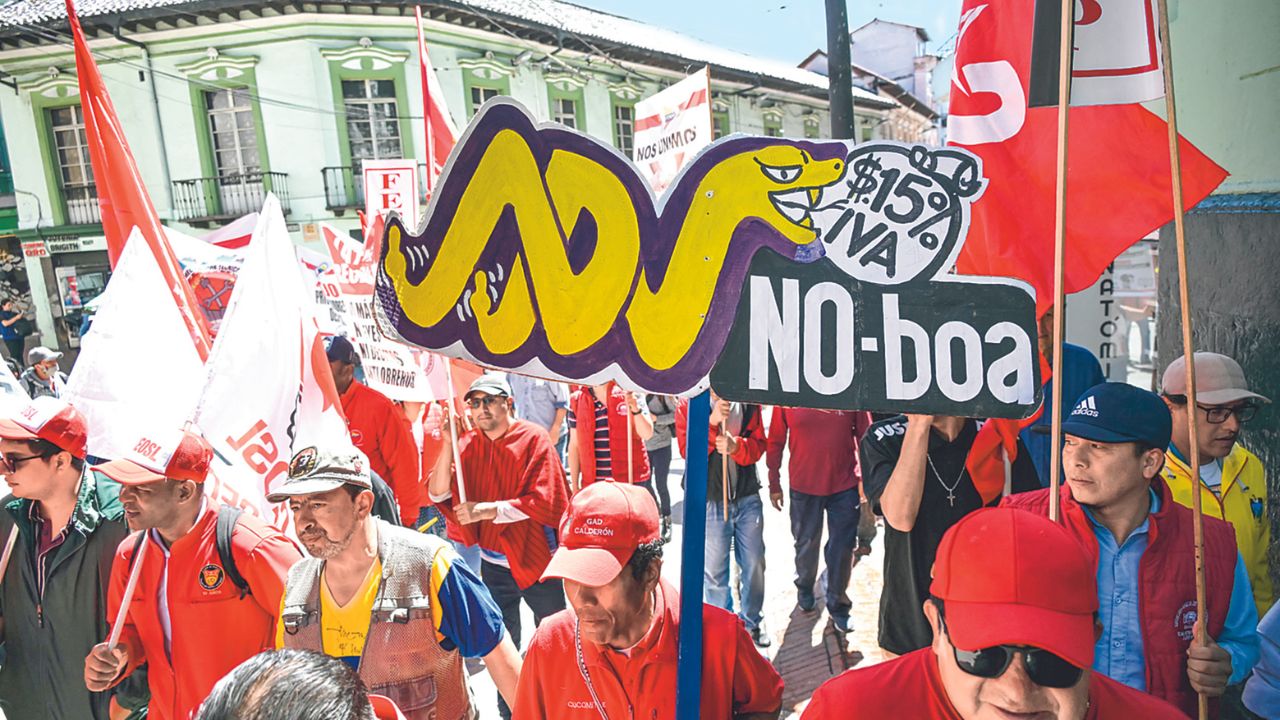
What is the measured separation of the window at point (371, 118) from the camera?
1809cm

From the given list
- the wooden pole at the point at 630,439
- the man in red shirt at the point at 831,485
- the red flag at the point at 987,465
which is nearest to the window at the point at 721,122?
the wooden pole at the point at 630,439

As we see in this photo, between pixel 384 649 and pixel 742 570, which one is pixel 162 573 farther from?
pixel 742 570

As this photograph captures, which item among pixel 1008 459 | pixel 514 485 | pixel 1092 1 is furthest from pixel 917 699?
pixel 514 485

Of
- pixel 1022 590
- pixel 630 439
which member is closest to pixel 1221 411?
pixel 1022 590

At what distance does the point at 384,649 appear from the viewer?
2.28 meters

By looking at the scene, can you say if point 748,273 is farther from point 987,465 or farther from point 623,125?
point 623,125

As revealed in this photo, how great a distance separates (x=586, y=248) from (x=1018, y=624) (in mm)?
1197

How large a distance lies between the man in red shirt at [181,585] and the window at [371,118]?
16.9 m

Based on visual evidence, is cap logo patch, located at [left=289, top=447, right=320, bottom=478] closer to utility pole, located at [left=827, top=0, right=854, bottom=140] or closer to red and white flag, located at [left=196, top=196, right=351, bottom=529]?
red and white flag, located at [left=196, top=196, right=351, bottom=529]

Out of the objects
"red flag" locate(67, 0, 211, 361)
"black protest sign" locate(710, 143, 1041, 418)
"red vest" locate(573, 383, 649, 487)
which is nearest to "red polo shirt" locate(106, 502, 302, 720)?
"red flag" locate(67, 0, 211, 361)

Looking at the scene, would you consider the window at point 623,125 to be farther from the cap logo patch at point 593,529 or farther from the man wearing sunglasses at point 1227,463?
the cap logo patch at point 593,529

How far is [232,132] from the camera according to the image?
18.2m

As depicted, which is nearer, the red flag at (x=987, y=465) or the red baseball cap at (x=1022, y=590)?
the red baseball cap at (x=1022, y=590)

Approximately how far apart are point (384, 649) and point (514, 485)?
5.33 ft
